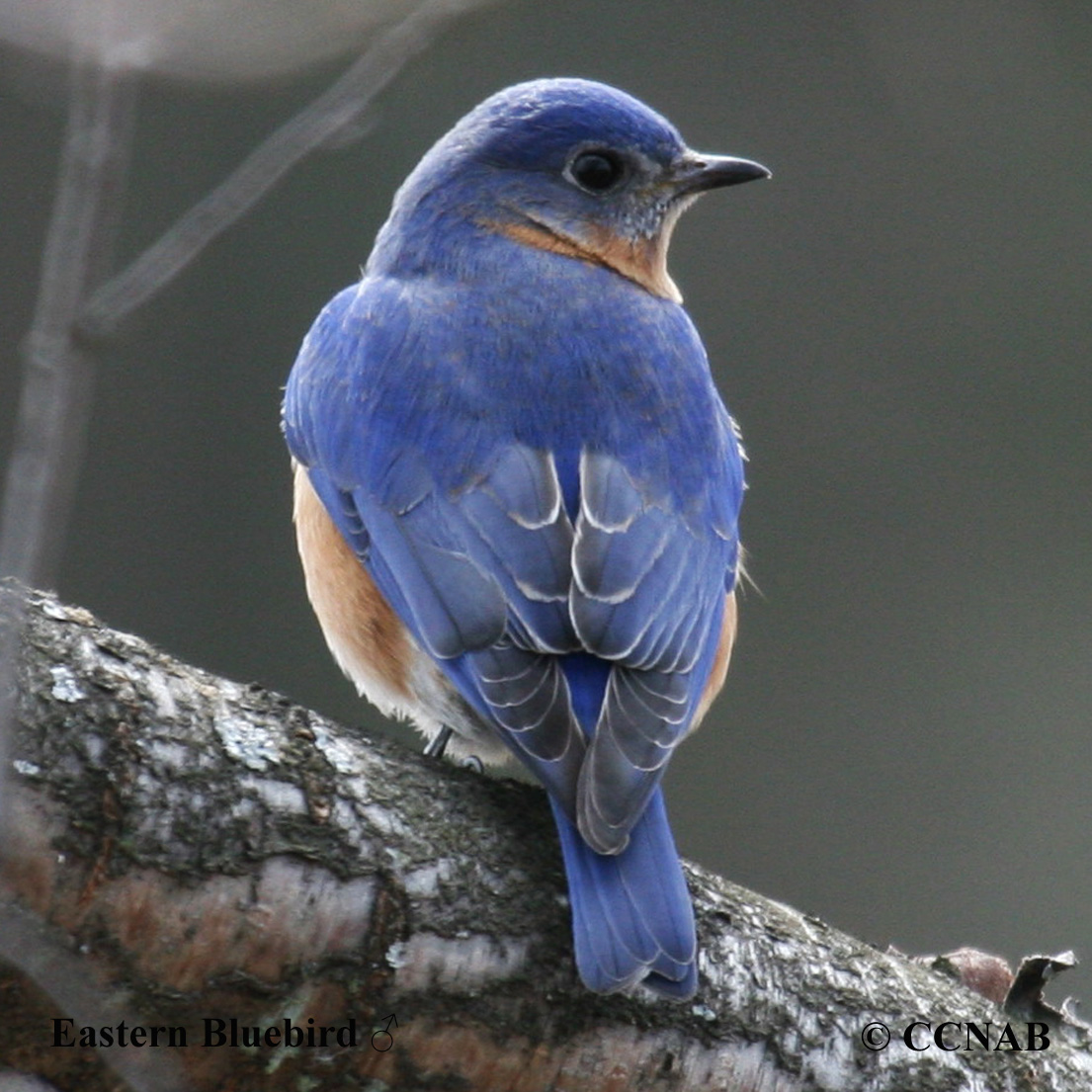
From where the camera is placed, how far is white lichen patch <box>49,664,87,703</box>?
223cm

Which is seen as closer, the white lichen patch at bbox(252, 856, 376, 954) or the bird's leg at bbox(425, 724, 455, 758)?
the white lichen patch at bbox(252, 856, 376, 954)

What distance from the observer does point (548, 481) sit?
3209 mm

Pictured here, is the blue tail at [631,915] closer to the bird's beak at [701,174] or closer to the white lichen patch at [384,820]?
the white lichen patch at [384,820]

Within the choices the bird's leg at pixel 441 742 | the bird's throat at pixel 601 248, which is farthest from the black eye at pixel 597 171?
the bird's leg at pixel 441 742

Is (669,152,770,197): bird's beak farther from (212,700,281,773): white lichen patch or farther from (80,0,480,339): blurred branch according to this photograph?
(80,0,480,339): blurred branch

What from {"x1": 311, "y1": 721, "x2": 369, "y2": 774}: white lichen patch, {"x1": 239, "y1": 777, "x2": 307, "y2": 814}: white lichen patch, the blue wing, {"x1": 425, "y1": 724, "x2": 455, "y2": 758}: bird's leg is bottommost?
{"x1": 425, "y1": 724, "x2": 455, "y2": 758}: bird's leg

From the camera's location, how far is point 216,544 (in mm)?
6273

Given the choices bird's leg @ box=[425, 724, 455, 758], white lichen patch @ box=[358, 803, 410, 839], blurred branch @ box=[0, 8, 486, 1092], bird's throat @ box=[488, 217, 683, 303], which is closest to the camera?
blurred branch @ box=[0, 8, 486, 1092]

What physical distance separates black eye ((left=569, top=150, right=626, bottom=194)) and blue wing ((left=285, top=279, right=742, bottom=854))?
45 cm

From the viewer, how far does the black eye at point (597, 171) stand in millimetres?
4105

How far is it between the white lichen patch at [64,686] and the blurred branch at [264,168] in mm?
743

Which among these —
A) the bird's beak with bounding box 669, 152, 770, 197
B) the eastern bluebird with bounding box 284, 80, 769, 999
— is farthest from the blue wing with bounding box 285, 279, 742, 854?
the bird's beak with bounding box 669, 152, 770, 197

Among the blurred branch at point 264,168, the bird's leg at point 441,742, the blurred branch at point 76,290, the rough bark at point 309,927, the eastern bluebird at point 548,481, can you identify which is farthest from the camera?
the bird's leg at point 441,742

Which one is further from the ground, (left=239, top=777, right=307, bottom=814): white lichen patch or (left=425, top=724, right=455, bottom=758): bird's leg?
(left=239, top=777, right=307, bottom=814): white lichen patch
